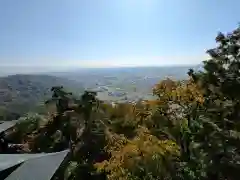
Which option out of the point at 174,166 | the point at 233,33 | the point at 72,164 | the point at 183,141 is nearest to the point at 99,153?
the point at 72,164

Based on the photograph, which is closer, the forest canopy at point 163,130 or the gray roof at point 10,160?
the gray roof at point 10,160

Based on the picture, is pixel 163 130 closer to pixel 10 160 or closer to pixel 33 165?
pixel 33 165

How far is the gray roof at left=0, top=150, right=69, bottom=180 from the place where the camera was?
42.4 ft

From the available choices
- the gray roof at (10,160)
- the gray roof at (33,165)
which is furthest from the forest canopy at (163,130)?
the gray roof at (10,160)

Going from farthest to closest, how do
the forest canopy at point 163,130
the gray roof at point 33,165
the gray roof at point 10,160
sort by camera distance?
the forest canopy at point 163,130, the gray roof at point 10,160, the gray roof at point 33,165

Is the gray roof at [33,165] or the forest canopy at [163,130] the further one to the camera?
the forest canopy at [163,130]

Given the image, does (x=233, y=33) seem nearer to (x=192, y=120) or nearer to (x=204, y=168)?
(x=192, y=120)

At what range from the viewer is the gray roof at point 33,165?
1291 cm

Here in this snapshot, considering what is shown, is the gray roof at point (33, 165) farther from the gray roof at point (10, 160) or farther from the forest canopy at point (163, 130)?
the forest canopy at point (163, 130)

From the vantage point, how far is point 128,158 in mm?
16406

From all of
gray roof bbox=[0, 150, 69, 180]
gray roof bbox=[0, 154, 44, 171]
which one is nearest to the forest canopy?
gray roof bbox=[0, 150, 69, 180]

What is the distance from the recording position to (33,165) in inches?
546

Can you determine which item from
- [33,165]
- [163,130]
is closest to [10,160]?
[33,165]

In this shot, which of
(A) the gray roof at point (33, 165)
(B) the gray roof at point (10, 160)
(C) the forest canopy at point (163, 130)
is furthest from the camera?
(C) the forest canopy at point (163, 130)
